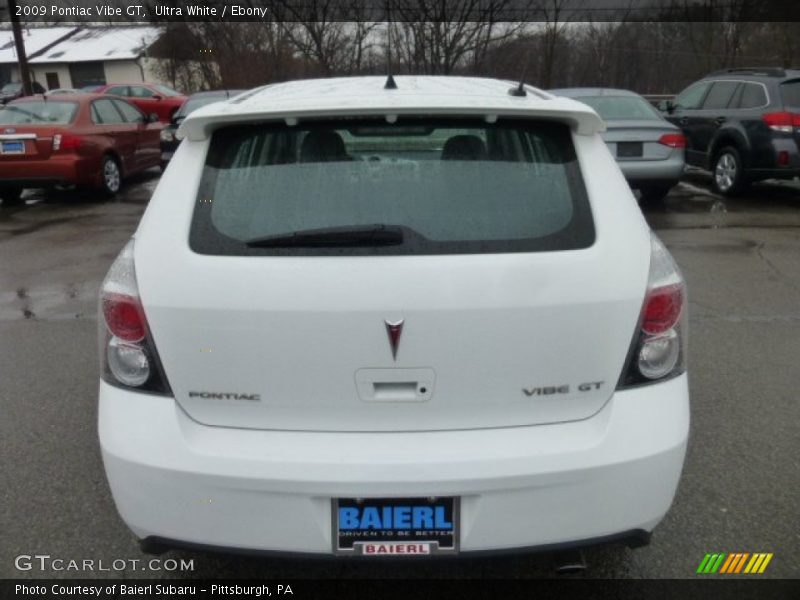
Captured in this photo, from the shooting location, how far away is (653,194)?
9.98 meters

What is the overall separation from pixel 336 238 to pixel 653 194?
9.07m

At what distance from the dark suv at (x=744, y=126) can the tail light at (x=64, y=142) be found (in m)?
9.52

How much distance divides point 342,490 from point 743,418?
2.56 metres

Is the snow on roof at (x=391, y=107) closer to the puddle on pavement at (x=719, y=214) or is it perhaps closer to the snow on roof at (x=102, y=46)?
the puddle on pavement at (x=719, y=214)

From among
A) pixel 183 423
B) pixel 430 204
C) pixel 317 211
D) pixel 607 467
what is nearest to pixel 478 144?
pixel 430 204

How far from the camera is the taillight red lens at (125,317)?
6.45 ft

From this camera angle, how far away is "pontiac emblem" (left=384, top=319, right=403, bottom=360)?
Result: 71.9 inches

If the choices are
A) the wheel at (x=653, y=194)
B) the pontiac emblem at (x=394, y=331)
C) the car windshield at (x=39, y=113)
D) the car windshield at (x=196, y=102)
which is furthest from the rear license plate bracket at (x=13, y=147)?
the pontiac emblem at (x=394, y=331)

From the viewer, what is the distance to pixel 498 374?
1.88 metres

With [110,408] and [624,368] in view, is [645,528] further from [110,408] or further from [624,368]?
[110,408]

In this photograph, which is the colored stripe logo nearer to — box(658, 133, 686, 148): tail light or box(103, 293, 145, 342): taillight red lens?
box(103, 293, 145, 342): taillight red lens

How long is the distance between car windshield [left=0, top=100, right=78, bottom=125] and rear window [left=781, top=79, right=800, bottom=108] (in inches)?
402

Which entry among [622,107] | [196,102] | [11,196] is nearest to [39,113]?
[11,196]

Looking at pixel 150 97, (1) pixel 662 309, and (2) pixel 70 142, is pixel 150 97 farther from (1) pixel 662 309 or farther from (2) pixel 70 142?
(1) pixel 662 309
